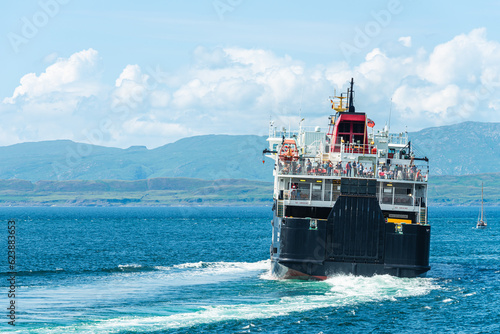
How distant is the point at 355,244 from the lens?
44.2 meters

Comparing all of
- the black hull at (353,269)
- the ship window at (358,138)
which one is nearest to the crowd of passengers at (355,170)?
the ship window at (358,138)

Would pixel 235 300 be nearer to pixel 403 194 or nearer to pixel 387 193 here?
pixel 387 193

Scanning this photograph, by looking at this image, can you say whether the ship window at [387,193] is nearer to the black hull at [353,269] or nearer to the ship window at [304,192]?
the ship window at [304,192]

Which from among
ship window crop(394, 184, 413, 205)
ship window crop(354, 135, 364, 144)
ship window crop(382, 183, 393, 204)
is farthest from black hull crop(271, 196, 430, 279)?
ship window crop(354, 135, 364, 144)

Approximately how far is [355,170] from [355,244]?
541cm

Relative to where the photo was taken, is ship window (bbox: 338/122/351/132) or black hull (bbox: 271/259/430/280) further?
ship window (bbox: 338/122/351/132)

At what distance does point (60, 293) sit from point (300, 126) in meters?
25.4

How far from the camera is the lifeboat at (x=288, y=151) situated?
5047 cm

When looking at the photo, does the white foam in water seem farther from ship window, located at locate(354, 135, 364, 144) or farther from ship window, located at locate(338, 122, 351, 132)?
ship window, located at locate(338, 122, 351, 132)

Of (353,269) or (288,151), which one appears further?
(288,151)

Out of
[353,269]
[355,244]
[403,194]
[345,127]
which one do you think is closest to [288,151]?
[345,127]

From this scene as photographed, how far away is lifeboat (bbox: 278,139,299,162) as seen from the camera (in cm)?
5047

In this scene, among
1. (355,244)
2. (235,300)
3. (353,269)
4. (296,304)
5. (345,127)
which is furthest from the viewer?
(345,127)

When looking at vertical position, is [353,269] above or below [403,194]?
below
